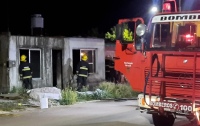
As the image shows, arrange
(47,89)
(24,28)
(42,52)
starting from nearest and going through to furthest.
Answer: (47,89) → (42,52) → (24,28)

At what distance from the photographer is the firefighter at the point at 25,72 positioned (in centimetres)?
1727

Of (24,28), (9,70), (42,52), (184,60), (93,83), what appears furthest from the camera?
(24,28)

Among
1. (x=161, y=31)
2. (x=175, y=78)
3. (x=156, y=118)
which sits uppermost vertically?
(x=161, y=31)

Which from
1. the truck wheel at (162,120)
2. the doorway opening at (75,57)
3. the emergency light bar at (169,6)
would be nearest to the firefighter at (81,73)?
the doorway opening at (75,57)

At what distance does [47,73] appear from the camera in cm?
1897

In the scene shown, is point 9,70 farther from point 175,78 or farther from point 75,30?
Result: point 75,30

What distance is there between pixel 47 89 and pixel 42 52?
10.5 ft

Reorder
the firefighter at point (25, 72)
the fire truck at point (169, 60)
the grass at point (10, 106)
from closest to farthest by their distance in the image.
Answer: the fire truck at point (169, 60)
the grass at point (10, 106)
the firefighter at point (25, 72)

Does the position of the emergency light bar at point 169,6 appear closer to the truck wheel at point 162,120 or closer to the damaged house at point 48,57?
the truck wheel at point 162,120

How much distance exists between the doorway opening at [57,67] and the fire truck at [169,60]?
1100cm

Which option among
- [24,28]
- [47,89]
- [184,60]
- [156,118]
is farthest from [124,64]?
[24,28]

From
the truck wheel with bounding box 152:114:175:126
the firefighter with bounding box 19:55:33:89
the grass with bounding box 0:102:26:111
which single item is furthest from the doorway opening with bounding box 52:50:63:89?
the truck wheel with bounding box 152:114:175:126

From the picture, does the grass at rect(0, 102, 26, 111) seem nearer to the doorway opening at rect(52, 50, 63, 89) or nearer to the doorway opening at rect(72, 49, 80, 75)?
the doorway opening at rect(52, 50, 63, 89)

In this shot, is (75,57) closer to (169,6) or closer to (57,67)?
(57,67)
